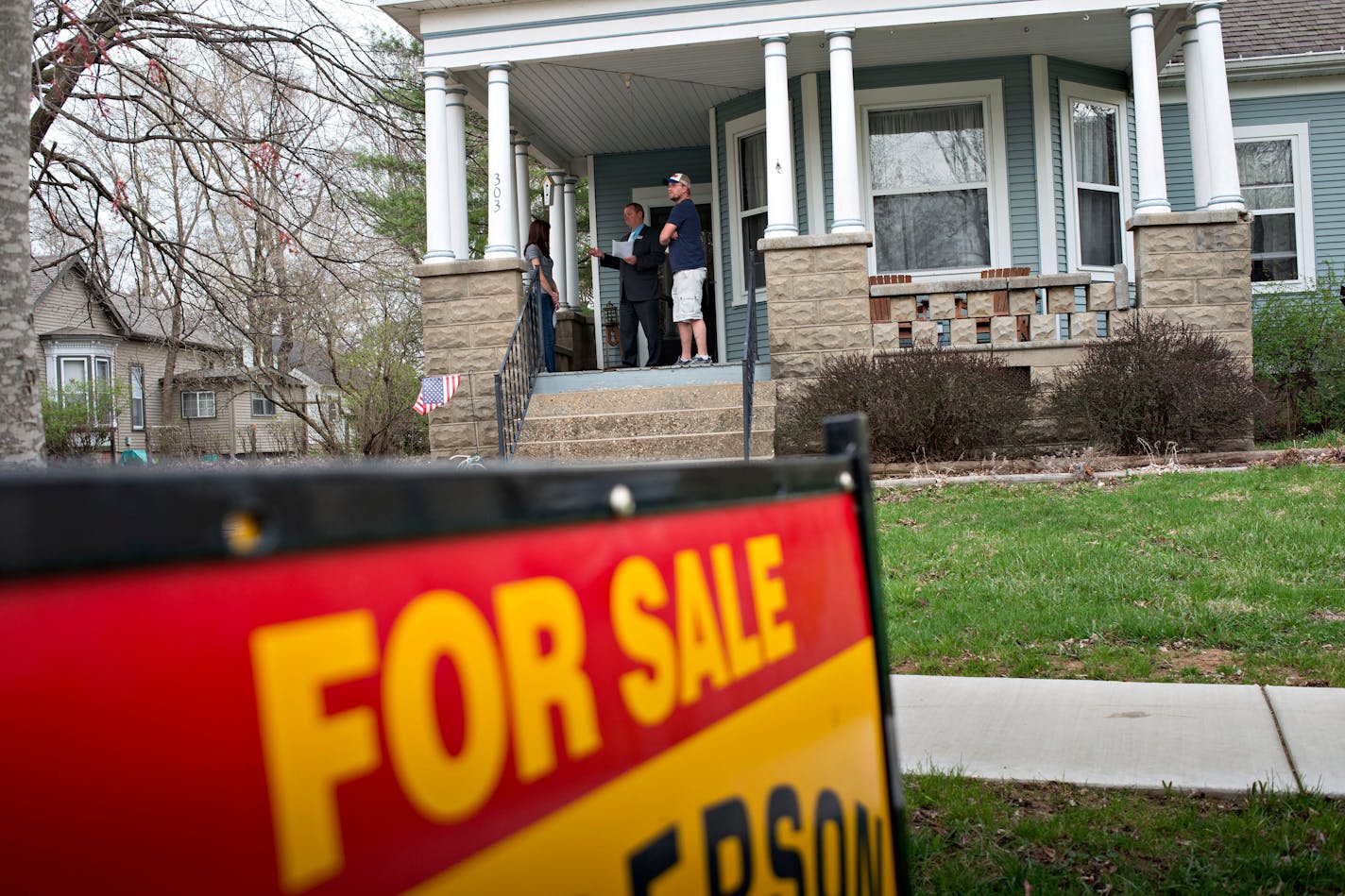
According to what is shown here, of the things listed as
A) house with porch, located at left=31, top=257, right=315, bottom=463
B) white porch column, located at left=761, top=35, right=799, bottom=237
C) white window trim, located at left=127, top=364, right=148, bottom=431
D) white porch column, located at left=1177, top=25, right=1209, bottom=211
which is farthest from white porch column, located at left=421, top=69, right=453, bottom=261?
white window trim, located at left=127, top=364, right=148, bottom=431

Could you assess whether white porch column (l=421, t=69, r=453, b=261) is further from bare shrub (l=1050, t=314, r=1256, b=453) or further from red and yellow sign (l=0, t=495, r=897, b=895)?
red and yellow sign (l=0, t=495, r=897, b=895)

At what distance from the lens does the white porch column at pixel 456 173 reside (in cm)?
1302

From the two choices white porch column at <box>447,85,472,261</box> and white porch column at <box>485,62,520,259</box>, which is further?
white porch column at <box>447,85,472,261</box>

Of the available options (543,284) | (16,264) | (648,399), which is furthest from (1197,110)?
(16,264)

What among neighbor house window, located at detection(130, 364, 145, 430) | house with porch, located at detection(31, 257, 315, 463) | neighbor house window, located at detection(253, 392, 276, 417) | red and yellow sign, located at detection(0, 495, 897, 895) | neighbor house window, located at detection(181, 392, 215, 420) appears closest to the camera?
red and yellow sign, located at detection(0, 495, 897, 895)

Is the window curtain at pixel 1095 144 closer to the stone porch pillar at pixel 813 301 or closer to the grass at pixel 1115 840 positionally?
the stone porch pillar at pixel 813 301

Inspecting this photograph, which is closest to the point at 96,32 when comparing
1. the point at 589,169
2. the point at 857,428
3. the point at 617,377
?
the point at 617,377

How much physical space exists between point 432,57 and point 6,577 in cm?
1285

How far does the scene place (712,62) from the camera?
44.3 ft

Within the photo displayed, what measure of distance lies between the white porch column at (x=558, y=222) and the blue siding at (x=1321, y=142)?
8809 mm

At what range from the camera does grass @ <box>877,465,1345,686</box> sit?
499 centimetres

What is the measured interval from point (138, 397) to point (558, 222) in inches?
1081

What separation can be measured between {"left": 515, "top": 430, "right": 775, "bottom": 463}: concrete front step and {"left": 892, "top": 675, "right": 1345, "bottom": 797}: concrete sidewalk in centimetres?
637

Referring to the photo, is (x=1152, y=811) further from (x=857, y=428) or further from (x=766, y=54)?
(x=766, y=54)
